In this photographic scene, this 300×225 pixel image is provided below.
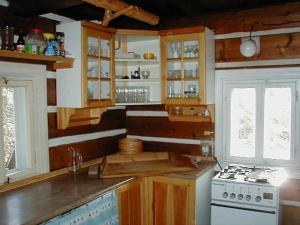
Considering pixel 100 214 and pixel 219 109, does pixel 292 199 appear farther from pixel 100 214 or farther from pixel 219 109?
pixel 100 214

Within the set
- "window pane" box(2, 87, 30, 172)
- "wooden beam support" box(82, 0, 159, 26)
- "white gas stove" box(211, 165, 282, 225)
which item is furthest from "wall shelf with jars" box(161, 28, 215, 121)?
"window pane" box(2, 87, 30, 172)

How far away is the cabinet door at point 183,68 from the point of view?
3062 millimetres

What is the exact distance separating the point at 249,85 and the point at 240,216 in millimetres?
1273

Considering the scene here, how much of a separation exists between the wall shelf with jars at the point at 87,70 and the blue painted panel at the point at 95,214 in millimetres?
830

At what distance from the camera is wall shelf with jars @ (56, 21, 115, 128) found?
272cm

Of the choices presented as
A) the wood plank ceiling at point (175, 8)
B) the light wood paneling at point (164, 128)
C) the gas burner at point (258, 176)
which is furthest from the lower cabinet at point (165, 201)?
the wood plank ceiling at point (175, 8)

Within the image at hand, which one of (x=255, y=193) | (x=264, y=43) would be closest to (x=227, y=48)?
(x=264, y=43)

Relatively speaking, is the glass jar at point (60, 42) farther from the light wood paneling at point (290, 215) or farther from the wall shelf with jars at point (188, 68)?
the light wood paneling at point (290, 215)

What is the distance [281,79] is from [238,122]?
600 millimetres

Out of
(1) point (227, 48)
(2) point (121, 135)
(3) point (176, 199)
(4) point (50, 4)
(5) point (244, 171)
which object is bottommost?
(3) point (176, 199)

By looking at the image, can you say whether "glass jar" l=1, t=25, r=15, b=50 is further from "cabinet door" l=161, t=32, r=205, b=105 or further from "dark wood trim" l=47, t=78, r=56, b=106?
"cabinet door" l=161, t=32, r=205, b=105

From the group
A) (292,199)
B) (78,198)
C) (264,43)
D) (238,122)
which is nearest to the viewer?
(78,198)

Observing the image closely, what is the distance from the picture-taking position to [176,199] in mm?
2891

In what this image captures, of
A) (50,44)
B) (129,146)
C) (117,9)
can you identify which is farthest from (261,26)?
(50,44)
